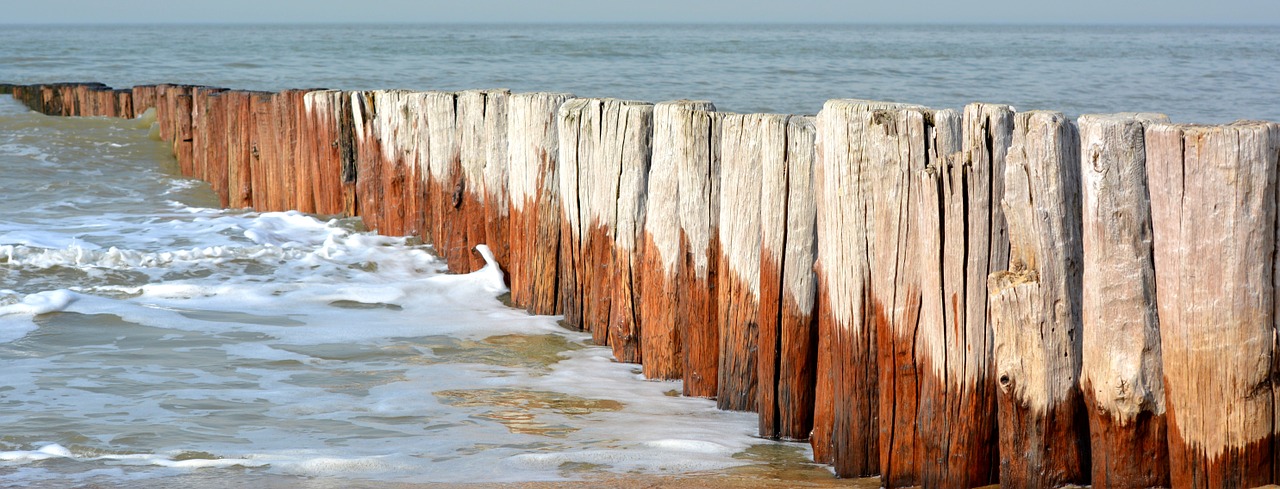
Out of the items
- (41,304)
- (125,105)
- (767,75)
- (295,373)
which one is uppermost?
(767,75)

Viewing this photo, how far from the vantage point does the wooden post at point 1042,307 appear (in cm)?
292

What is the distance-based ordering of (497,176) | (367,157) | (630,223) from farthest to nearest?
(367,157) < (497,176) < (630,223)

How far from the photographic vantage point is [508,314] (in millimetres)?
5809

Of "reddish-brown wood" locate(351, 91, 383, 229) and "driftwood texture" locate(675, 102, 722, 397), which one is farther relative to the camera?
"reddish-brown wood" locate(351, 91, 383, 229)

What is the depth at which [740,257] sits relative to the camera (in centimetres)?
398

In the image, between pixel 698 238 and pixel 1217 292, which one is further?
pixel 698 238

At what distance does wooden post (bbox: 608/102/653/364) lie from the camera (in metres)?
4.70

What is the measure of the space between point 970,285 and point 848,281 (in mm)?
428

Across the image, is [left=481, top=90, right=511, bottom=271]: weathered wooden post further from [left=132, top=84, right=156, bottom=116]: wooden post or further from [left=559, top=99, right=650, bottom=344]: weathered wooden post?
[left=132, top=84, right=156, bottom=116]: wooden post

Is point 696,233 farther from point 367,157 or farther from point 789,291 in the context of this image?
point 367,157

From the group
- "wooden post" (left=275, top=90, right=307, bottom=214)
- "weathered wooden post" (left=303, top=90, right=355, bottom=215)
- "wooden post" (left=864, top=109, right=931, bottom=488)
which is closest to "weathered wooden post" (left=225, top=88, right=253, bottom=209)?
"wooden post" (left=275, top=90, right=307, bottom=214)

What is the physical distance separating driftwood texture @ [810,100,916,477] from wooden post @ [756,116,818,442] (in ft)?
0.52

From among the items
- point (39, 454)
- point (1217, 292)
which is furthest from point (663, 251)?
point (39, 454)

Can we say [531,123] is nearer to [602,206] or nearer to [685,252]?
[602,206]
